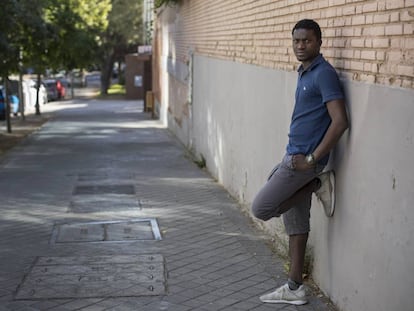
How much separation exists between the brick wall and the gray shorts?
0.72 m

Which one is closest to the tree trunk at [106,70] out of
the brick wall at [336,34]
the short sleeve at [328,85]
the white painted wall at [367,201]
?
the brick wall at [336,34]

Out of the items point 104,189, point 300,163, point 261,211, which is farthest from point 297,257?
point 104,189

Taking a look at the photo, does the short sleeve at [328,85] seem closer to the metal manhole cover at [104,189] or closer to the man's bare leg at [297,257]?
the man's bare leg at [297,257]

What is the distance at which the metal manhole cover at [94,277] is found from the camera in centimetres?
527

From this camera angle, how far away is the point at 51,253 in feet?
21.3

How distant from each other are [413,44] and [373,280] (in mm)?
1419

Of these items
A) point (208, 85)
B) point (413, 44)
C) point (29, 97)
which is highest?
point (413, 44)

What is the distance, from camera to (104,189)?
1035 cm

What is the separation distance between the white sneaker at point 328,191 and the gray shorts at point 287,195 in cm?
9

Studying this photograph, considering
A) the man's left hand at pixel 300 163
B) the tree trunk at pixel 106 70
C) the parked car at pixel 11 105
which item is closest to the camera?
the man's left hand at pixel 300 163

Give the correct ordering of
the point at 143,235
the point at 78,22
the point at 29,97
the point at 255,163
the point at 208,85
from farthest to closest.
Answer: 1. the point at 29,97
2. the point at 78,22
3. the point at 208,85
4. the point at 255,163
5. the point at 143,235

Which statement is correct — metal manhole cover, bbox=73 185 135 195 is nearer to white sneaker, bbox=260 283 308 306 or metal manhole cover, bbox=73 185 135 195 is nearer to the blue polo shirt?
white sneaker, bbox=260 283 308 306

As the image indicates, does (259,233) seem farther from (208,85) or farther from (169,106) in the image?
(169,106)

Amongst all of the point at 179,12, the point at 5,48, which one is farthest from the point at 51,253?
the point at 179,12
